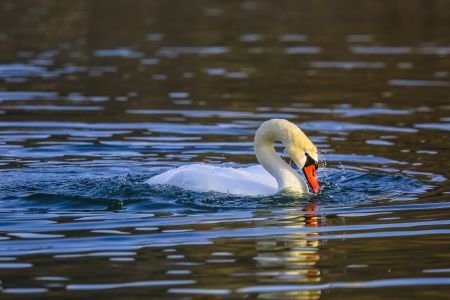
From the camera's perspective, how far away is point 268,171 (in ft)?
39.5

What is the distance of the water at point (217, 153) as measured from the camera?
859 centimetres

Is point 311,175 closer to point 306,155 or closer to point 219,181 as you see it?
point 306,155

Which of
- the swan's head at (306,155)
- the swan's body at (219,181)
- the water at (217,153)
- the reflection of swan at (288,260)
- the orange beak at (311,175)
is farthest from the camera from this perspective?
the orange beak at (311,175)

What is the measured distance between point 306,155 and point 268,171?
485 mm

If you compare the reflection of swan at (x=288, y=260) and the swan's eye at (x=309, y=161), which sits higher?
the swan's eye at (x=309, y=161)

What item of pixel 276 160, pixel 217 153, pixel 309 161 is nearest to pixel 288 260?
pixel 309 161

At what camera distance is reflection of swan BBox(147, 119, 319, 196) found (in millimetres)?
11633

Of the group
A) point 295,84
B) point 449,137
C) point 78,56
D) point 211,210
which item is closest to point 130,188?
point 211,210

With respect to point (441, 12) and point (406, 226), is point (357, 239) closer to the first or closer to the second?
point (406, 226)

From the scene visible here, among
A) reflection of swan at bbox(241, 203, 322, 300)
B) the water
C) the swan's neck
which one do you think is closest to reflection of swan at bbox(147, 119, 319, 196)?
the swan's neck

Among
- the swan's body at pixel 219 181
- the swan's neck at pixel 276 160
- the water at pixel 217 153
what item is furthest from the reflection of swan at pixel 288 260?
the swan's neck at pixel 276 160

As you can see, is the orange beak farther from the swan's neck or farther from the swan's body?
the swan's body

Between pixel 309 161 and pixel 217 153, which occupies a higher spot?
pixel 309 161

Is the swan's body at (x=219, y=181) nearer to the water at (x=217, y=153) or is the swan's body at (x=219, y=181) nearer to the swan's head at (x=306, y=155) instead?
the water at (x=217, y=153)
